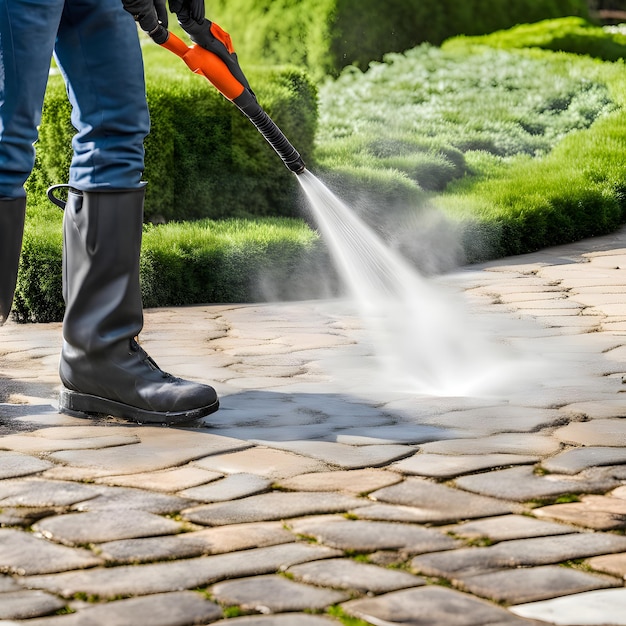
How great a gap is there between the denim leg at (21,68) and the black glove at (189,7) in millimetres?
412

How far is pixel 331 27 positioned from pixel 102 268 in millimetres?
10222

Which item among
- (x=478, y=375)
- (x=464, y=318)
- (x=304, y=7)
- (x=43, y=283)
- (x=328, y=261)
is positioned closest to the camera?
(x=478, y=375)

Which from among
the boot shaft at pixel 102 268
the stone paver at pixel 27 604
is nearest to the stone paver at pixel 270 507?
the stone paver at pixel 27 604

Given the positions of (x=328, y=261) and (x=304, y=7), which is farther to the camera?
(x=304, y=7)

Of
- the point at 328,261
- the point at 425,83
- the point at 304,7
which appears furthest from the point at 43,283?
the point at 304,7

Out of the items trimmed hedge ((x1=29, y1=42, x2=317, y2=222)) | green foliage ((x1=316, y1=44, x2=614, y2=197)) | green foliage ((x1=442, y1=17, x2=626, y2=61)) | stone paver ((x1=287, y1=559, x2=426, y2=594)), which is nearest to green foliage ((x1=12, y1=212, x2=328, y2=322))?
trimmed hedge ((x1=29, y1=42, x2=317, y2=222))

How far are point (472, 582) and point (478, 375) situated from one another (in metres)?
2.02

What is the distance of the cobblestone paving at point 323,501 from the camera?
1.98 meters

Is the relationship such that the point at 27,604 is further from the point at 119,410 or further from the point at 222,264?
the point at 222,264

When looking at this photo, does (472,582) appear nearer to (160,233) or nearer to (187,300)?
(187,300)

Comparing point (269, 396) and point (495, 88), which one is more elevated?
point (495, 88)

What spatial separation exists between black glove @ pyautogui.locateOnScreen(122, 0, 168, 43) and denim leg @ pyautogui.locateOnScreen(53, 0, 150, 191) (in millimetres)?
27

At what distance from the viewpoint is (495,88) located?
1211 centimetres

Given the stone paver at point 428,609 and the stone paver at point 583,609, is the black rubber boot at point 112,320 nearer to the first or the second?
the stone paver at point 428,609
